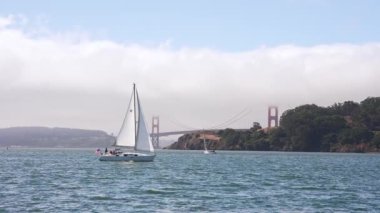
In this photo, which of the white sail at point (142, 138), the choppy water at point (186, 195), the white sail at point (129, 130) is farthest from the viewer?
the white sail at point (129, 130)

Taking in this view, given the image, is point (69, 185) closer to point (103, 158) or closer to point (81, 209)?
point (81, 209)

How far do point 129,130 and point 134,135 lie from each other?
4.08 feet

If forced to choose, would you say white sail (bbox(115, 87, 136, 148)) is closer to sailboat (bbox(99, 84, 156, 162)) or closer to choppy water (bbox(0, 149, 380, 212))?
sailboat (bbox(99, 84, 156, 162))

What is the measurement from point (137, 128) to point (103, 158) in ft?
27.3

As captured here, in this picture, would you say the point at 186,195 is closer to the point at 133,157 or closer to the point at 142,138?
the point at 133,157

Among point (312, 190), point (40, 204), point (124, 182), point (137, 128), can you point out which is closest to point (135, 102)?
point (137, 128)

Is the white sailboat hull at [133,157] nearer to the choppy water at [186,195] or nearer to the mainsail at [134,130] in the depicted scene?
the mainsail at [134,130]

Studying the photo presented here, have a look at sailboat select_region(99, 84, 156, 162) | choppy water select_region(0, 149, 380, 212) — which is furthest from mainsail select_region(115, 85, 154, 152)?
choppy water select_region(0, 149, 380, 212)

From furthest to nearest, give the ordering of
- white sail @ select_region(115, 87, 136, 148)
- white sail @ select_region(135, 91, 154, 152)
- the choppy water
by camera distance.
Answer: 1. white sail @ select_region(115, 87, 136, 148)
2. white sail @ select_region(135, 91, 154, 152)
3. the choppy water

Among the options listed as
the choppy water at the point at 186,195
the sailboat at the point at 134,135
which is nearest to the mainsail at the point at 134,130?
the sailboat at the point at 134,135

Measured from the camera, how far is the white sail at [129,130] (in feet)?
348

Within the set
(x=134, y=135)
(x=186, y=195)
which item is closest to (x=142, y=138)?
(x=134, y=135)

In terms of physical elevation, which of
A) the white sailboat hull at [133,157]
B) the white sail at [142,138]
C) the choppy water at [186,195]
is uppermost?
the white sail at [142,138]

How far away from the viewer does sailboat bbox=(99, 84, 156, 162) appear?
346 feet
